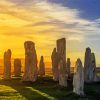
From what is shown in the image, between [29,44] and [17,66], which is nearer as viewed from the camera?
[29,44]

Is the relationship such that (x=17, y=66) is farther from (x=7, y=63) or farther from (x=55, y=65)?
(x=55, y=65)

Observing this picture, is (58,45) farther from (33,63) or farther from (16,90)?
(16,90)

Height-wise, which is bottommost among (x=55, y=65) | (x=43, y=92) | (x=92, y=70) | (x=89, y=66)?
(x=43, y=92)

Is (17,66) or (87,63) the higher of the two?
(17,66)

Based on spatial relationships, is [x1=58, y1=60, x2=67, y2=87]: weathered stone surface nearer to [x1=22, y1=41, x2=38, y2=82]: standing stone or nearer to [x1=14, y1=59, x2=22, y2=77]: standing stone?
[x1=22, y1=41, x2=38, y2=82]: standing stone

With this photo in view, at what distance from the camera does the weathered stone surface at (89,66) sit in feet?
173

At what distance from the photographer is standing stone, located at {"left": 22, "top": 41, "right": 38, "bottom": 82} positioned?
51.7m

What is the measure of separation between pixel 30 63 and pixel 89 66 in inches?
282

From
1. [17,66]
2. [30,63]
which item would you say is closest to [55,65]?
[30,63]

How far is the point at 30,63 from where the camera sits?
52.3 metres

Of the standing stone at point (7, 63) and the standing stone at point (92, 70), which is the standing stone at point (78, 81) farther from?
the standing stone at point (7, 63)

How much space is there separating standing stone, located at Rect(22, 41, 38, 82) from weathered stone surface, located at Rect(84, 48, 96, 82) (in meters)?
6.05

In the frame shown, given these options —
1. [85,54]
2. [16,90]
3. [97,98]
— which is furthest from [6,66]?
[97,98]

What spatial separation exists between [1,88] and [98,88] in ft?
32.7
